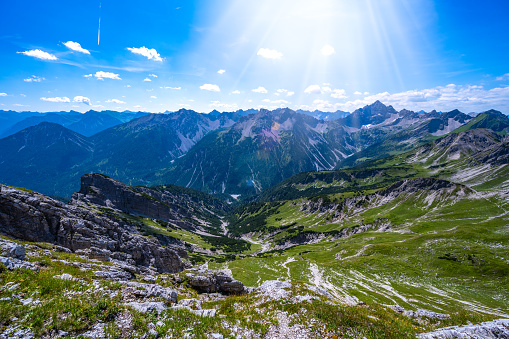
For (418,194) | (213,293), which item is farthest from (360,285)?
(418,194)

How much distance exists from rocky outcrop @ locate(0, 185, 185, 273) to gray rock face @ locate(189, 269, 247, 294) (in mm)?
22823

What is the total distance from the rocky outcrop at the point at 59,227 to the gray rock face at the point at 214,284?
2282cm

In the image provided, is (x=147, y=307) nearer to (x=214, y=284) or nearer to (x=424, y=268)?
(x=214, y=284)

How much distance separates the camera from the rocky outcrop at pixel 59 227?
40.4m

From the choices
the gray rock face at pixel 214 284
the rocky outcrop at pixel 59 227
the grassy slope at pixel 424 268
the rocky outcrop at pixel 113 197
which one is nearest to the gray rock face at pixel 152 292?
the gray rock face at pixel 214 284

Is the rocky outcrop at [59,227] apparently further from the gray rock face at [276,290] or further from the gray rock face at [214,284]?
the gray rock face at [276,290]

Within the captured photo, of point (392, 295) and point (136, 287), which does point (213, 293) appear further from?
point (392, 295)

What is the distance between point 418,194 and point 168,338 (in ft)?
688

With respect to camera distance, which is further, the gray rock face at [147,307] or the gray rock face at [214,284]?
the gray rock face at [214,284]

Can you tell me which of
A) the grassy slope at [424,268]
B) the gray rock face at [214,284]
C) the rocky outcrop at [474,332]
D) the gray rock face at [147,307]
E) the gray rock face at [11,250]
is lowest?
the grassy slope at [424,268]

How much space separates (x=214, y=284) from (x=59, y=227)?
1583 inches

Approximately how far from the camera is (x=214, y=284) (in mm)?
30188

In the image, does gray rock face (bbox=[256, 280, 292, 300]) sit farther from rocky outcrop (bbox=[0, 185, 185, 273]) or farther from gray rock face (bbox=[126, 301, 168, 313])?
rocky outcrop (bbox=[0, 185, 185, 273])

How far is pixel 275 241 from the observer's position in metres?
189
